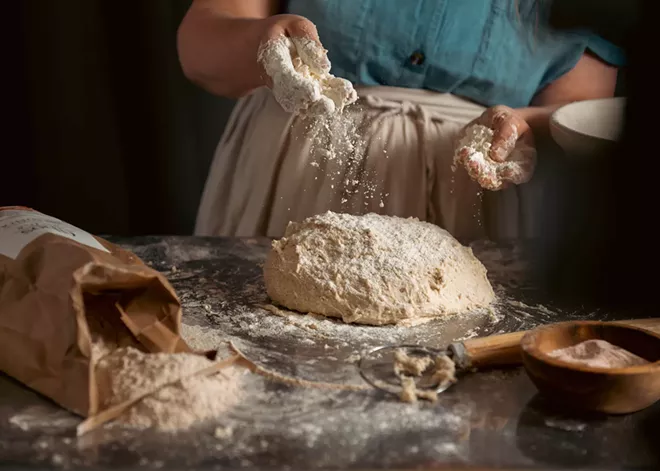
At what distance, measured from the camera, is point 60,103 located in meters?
1.59

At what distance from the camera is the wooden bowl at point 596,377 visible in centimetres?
82

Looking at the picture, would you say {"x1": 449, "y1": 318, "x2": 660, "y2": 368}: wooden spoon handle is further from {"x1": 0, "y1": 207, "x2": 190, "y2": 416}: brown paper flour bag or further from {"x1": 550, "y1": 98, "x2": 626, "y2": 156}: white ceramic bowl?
{"x1": 550, "y1": 98, "x2": 626, "y2": 156}: white ceramic bowl

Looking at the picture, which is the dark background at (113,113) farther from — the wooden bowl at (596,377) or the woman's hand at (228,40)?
the wooden bowl at (596,377)

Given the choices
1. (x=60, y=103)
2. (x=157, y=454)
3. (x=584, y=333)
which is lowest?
(x=157, y=454)

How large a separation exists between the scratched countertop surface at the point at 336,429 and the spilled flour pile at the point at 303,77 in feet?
1.23

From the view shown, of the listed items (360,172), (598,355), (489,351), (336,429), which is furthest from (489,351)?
(360,172)

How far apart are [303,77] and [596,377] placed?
0.66m

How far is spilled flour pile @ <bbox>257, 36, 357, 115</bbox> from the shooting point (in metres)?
1.24

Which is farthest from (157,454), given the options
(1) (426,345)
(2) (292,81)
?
(2) (292,81)

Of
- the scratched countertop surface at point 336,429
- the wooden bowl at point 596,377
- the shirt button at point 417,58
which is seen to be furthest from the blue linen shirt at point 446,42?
the wooden bowl at point 596,377

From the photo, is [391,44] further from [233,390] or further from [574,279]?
[233,390]

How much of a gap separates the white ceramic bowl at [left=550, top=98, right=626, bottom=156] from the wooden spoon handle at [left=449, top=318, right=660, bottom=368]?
1.68ft

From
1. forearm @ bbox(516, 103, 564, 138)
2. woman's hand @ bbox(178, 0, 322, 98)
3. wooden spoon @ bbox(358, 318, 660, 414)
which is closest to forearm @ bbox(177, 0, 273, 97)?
woman's hand @ bbox(178, 0, 322, 98)

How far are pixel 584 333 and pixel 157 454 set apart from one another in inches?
20.2
